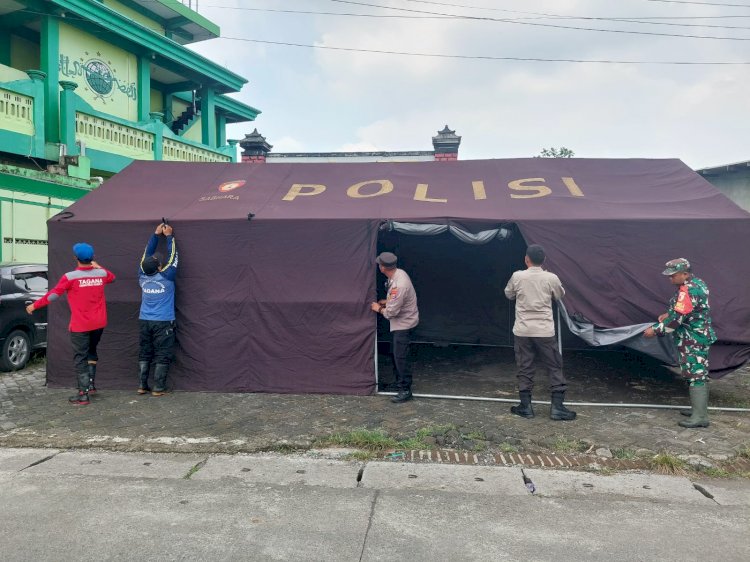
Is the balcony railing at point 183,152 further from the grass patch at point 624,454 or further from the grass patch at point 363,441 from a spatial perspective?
the grass patch at point 624,454

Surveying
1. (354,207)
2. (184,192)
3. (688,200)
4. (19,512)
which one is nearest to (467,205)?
(354,207)

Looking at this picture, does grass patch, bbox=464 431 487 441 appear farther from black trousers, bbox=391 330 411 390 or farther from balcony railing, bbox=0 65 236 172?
balcony railing, bbox=0 65 236 172

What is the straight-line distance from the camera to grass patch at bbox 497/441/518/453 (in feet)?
16.8

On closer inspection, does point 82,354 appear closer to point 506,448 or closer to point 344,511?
point 344,511

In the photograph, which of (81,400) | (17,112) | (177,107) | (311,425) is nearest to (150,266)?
(81,400)

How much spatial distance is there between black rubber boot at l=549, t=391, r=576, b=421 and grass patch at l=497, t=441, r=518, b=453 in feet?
3.28

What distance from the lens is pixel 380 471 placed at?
15.3ft

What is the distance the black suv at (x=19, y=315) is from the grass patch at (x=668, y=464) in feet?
27.9

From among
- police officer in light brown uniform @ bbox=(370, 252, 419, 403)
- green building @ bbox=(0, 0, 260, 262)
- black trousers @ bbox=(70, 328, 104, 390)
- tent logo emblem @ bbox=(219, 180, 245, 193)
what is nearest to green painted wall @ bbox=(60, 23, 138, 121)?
green building @ bbox=(0, 0, 260, 262)

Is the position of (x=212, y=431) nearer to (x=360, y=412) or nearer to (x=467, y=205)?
(x=360, y=412)

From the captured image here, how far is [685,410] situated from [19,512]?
6419mm

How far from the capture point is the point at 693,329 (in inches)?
227

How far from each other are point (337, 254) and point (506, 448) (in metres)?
3.13

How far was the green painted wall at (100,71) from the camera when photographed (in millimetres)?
14566
